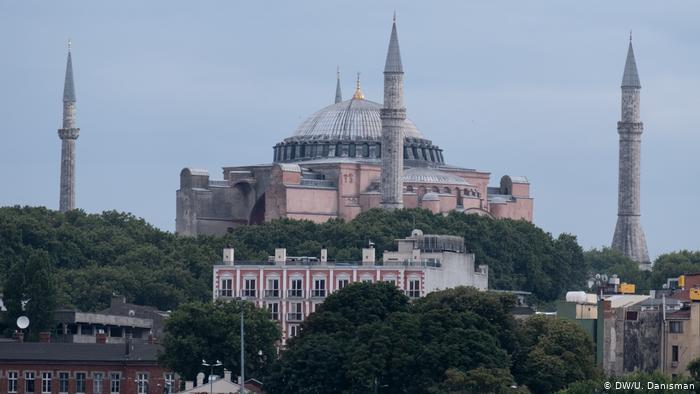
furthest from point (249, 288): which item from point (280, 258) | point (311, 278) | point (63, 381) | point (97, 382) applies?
point (63, 381)

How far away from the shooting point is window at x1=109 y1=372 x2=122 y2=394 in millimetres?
113375

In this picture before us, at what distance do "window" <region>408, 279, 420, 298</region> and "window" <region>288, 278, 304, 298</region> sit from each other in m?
4.56

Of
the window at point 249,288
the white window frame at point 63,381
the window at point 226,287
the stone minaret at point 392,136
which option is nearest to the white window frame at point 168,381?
the white window frame at point 63,381

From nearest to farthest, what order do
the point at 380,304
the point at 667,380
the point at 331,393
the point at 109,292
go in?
1. the point at 667,380
2. the point at 331,393
3. the point at 380,304
4. the point at 109,292

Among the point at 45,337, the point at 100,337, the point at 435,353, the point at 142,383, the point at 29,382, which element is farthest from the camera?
the point at 100,337

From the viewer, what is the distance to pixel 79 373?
371ft

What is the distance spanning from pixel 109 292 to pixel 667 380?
5730 cm

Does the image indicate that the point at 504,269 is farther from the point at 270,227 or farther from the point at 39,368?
the point at 39,368

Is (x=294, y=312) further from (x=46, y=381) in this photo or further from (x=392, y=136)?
(x=392, y=136)

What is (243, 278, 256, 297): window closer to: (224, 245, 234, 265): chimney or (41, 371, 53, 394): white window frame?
(224, 245, 234, 265): chimney

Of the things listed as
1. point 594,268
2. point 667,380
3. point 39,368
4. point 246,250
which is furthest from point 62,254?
point 667,380

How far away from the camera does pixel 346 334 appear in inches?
4375

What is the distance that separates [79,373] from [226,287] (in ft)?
76.5

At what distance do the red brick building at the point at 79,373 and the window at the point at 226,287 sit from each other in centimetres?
2108
